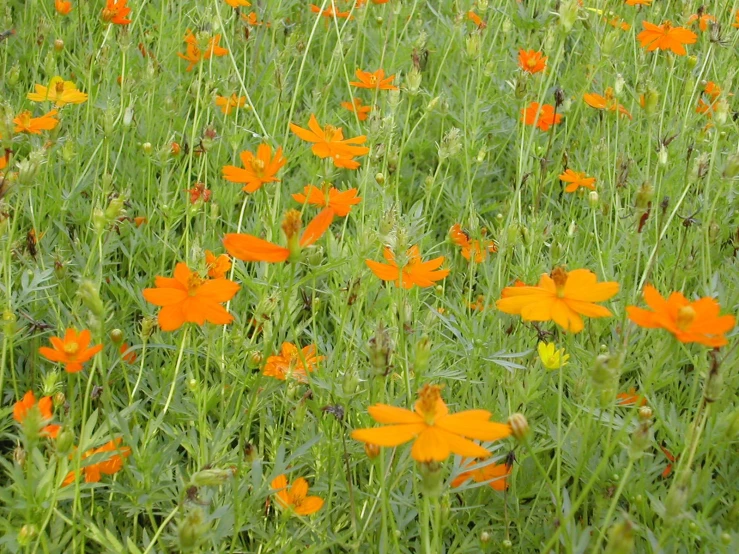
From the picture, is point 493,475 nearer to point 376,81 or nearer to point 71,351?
point 71,351

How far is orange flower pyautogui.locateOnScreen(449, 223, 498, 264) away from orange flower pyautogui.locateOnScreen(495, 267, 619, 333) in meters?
0.65

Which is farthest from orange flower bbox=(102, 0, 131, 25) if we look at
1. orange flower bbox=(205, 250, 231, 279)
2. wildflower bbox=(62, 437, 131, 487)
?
wildflower bbox=(62, 437, 131, 487)

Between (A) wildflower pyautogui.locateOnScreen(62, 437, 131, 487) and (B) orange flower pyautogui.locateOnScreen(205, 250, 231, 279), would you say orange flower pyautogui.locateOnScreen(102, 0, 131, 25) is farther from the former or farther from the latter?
(A) wildflower pyautogui.locateOnScreen(62, 437, 131, 487)

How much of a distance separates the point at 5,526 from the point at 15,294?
1.77 ft

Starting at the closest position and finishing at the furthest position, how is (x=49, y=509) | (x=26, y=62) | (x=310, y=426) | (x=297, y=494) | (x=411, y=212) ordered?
(x=49, y=509) < (x=297, y=494) < (x=310, y=426) < (x=411, y=212) < (x=26, y=62)

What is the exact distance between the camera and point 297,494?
1.17 meters

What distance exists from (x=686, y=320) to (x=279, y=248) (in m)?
0.45

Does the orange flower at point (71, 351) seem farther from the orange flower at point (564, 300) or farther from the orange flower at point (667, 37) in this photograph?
the orange flower at point (667, 37)

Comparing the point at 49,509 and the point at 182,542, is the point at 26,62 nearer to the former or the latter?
the point at 49,509

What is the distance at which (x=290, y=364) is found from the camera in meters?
1.34

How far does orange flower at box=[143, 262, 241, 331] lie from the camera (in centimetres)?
104

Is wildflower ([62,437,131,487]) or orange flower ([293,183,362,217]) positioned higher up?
orange flower ([293,183,362,217])

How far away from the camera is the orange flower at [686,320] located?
2.81ft

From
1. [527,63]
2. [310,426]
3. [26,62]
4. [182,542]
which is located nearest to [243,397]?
[310,426]
